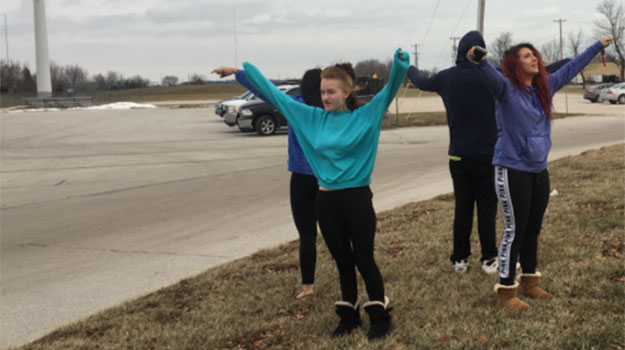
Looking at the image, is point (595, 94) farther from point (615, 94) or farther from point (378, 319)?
point (378, 319)

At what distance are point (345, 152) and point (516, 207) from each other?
1253 millimetres

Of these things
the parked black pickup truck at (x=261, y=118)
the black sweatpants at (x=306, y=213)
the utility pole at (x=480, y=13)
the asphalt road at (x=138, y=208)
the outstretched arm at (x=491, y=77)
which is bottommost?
the asphalt road at (x=138, y=208)

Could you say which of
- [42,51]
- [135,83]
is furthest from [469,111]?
[135,83]

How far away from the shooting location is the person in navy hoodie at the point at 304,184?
4379mm

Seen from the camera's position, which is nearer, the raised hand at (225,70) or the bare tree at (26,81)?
the raised hand at (225,70)

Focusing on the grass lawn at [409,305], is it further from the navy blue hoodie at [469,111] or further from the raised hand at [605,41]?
the raised hand at [605,41]

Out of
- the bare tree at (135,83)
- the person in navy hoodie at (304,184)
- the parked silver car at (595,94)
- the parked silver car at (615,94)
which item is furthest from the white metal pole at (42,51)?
the person in navy hoodie at (304,184)

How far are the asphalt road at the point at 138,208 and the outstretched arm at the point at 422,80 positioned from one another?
9.99 ft

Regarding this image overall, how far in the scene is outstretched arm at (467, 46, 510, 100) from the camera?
3.86 m

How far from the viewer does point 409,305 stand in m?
4.59

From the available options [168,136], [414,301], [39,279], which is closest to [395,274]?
[414,301]


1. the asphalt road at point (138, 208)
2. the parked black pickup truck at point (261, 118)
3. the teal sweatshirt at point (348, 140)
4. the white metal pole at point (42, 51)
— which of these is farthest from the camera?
the white metal pole at point (42, 51)

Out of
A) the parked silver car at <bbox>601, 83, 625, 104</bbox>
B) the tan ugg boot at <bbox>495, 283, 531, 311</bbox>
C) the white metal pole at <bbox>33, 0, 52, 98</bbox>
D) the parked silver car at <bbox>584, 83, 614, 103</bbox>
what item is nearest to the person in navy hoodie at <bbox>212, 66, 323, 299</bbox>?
the tan ugg boot at <bbox>495, 283, 531, 311</bbox>

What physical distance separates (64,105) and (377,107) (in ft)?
195
